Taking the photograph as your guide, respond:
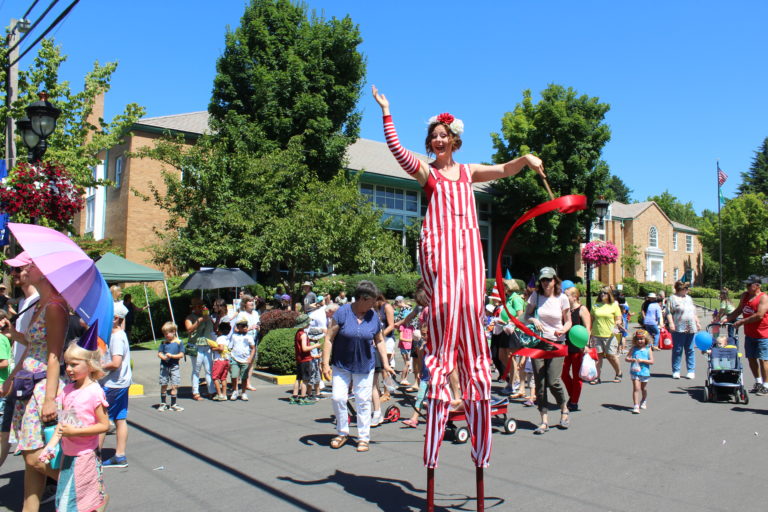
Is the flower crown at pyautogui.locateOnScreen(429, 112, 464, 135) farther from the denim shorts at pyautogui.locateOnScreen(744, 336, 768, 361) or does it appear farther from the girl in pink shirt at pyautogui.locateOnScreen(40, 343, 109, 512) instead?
the denim shorts at pyautogui.locateOnScreen(744, 336, 768, 361)

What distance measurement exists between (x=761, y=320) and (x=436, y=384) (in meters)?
7.64

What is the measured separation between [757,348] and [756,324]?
441 millimetres

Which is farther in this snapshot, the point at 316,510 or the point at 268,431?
the point at 268,431

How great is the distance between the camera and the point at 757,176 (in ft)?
240

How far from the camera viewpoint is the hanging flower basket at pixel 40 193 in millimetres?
9055

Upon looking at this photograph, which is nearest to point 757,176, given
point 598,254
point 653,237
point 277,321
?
point 653,237

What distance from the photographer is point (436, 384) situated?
3.97m

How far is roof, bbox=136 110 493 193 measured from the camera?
2839 cm

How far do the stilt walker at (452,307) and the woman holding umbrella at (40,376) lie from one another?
8.30 feet

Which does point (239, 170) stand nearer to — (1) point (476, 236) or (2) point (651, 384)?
(2) point (651, 384)

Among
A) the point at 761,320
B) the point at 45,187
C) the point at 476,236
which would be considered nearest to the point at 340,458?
the point at 476,236

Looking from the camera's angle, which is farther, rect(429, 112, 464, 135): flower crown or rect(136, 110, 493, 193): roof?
rect(136, 110, 493, 193): roof

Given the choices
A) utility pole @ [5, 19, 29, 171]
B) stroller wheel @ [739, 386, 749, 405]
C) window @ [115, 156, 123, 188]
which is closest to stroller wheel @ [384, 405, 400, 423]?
stroller wheel @ [739, 386, 749, 405]

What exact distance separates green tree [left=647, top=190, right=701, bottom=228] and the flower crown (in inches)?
3714
